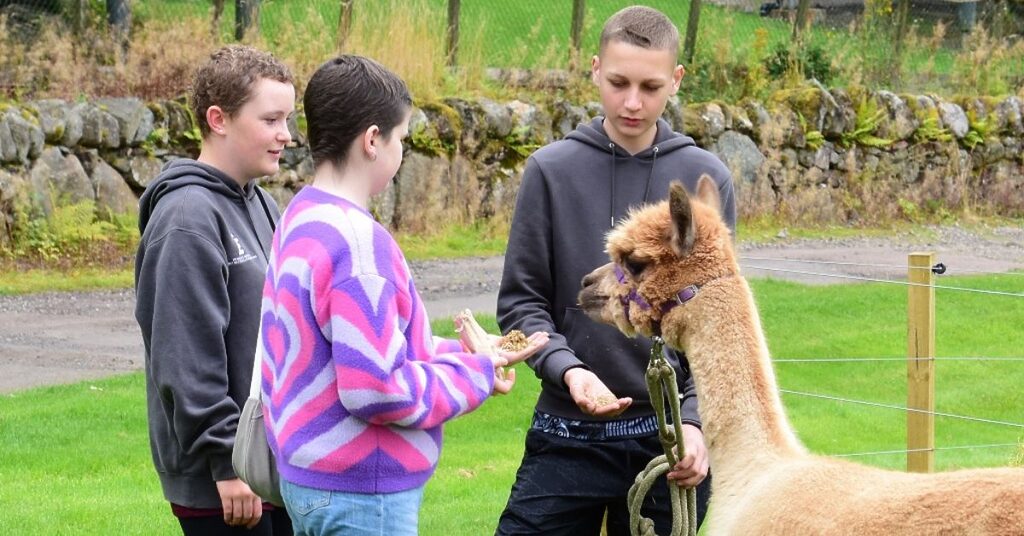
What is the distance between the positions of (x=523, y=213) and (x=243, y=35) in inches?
451

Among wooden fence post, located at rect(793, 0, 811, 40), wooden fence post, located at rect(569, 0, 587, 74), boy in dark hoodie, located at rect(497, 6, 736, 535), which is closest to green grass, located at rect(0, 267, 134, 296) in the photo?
wooden fence post, located at rect(569, 0, 587, 74)

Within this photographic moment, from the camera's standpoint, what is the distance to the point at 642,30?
12.6ft

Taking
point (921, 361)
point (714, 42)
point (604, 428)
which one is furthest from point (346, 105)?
point (714, 42)

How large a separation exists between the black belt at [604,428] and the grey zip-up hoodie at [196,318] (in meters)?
0.97

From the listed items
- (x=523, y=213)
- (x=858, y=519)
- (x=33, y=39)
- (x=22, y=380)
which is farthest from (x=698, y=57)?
(x=858, y=519)

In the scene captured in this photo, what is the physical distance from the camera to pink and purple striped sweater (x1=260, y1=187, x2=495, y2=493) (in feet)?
8.80

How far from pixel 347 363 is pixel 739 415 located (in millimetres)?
1140

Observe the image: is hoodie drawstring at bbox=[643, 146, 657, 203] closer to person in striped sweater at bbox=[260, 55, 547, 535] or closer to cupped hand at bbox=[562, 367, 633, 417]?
cupped hand at bbox=[562, 367, 633, 417]

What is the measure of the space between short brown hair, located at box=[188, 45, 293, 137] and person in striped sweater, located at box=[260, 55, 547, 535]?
66 centimetres

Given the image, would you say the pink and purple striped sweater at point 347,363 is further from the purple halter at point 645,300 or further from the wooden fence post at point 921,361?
the wooden fence post at point 921,361

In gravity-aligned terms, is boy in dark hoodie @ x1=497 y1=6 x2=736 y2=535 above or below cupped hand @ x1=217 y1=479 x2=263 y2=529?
above

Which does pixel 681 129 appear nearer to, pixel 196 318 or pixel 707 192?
pixel 707 192

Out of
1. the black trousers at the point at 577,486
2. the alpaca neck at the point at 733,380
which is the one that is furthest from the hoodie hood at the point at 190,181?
the alpaca neck at the point at 733,380

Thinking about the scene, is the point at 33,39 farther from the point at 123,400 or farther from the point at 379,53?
the point at 123,400
